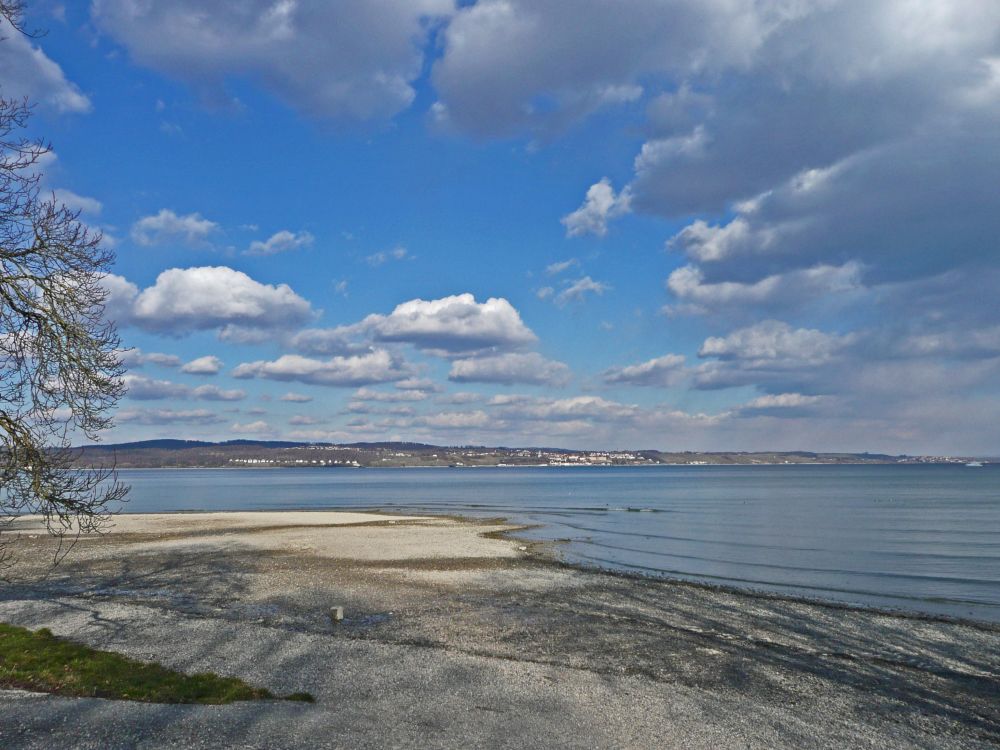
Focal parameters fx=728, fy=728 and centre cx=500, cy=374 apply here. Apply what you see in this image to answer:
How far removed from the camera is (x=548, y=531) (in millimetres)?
54781

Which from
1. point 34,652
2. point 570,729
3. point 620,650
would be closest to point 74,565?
point 34,652

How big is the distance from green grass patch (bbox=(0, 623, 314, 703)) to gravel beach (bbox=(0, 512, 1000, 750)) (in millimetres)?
479

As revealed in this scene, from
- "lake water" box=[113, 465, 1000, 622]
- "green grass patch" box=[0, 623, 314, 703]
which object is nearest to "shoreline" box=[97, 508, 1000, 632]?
"lake water" box=[113, 465, 1000, 622]

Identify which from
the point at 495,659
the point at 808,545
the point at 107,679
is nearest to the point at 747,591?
the point at 495,659

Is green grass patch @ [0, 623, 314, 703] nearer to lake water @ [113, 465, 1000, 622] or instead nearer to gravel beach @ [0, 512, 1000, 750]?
gravel beach @ [0, 512, 1000, 750]

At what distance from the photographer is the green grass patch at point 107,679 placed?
1288cm

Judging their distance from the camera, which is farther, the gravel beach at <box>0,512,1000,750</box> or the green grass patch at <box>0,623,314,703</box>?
the green grass patch at <box>0,623,314,703</box>

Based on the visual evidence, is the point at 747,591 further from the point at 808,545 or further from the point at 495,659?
the point at 808,545

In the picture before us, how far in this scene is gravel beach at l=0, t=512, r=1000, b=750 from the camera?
1204 centimetres

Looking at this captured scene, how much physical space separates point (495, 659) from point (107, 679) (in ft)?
26.0

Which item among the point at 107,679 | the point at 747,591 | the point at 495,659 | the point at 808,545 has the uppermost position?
the point at 107,679

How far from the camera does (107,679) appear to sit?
44.3 feet

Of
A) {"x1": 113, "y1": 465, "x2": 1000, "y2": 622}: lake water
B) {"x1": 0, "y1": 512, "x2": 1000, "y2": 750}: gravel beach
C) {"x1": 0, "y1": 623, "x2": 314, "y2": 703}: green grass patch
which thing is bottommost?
{"x1": 113, "y1": 465, "x2": 1000, "y2": 622}: lake water

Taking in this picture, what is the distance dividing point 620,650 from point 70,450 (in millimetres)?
13201
